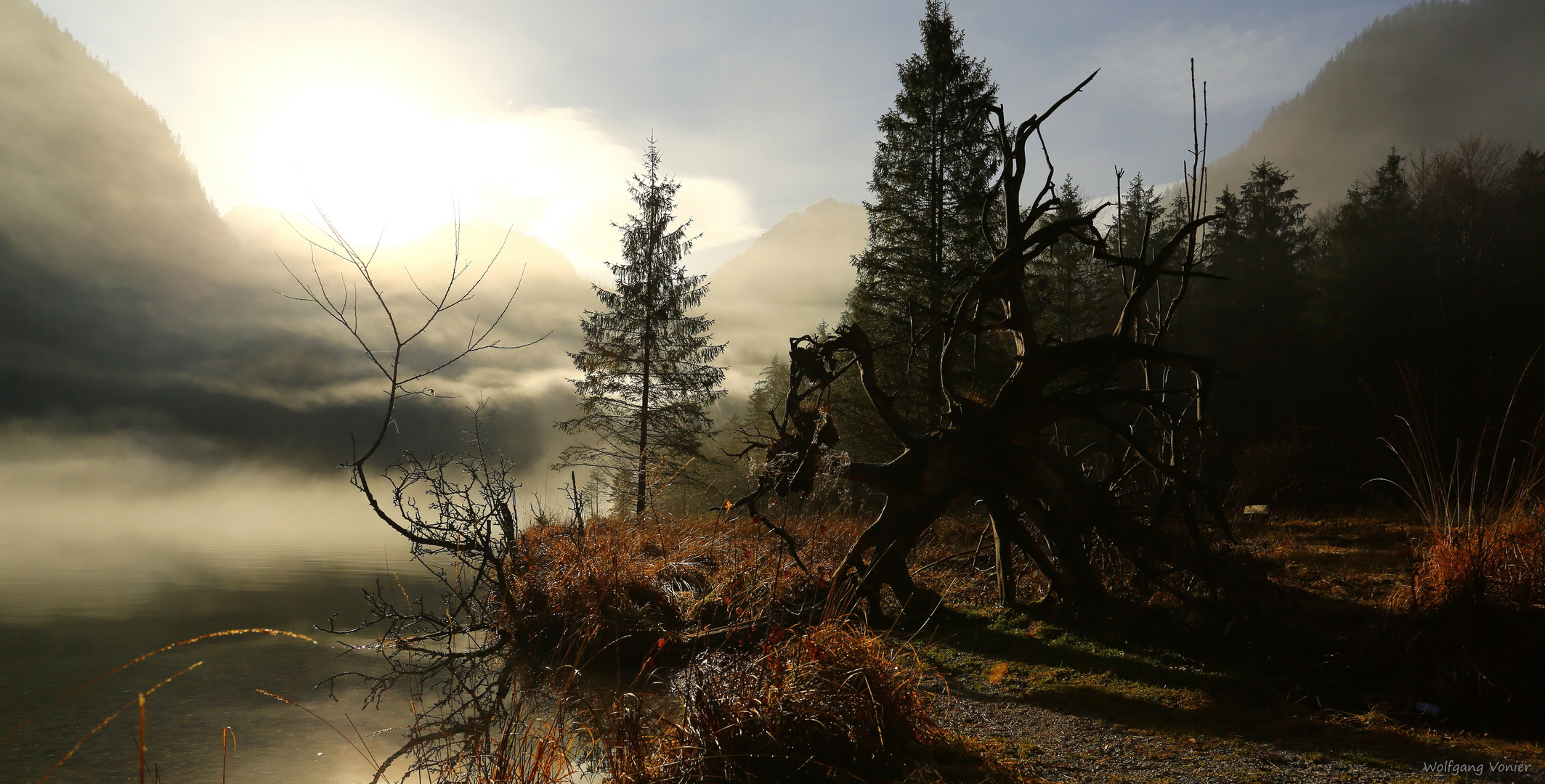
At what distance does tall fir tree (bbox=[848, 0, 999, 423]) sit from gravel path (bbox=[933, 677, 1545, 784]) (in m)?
13.4

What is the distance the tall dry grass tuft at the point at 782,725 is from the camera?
2.79 metres

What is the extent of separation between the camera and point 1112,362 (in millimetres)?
5457

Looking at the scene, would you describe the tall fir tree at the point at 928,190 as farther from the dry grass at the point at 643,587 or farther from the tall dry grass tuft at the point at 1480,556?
the tall dry grass tuft at the point at 1480,556

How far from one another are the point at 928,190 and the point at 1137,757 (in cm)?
1604

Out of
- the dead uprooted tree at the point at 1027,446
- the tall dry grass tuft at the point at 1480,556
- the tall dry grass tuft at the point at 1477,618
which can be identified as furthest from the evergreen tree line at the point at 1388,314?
the tall dry grass tuft at the point at 1477,618

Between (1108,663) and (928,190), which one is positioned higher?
(928,190)

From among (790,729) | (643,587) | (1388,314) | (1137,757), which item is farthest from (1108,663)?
(1388,314)

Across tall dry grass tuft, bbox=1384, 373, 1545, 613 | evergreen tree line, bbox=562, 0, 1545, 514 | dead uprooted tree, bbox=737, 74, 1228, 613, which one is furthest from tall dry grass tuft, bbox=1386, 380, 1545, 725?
evergreen tree line, bbox=562, 0, 1545, 514

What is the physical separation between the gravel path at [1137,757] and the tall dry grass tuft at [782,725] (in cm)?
59

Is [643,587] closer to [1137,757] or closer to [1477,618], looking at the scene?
[1137,757]

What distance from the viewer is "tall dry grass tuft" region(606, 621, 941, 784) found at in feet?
9.16

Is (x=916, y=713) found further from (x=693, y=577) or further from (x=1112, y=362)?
(x=693, y=577)

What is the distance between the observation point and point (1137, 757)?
3133 mm

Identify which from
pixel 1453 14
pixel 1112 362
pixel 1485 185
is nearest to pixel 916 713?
pixel 1112 362
